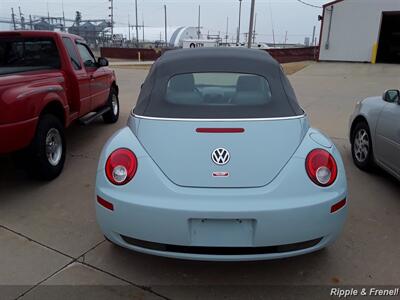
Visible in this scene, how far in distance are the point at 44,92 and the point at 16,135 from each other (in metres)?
0.75

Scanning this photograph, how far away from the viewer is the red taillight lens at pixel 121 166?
2.58 metres

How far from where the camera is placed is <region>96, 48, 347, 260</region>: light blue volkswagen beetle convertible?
2.40 m

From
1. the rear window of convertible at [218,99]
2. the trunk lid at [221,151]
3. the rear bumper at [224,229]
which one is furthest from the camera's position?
the rear window of convertible at [218,99]

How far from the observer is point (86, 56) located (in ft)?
22.4

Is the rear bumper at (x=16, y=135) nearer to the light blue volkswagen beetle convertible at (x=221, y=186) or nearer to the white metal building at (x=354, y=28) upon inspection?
the light blue volkswagen beetle convertible at (x=221, y=186)

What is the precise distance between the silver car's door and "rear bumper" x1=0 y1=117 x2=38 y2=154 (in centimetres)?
395

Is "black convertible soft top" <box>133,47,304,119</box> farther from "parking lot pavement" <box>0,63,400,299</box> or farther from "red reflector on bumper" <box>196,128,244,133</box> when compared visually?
"parking lot pavement" <box>0,63,400,299</box>

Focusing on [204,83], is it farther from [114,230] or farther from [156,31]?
[156,31]

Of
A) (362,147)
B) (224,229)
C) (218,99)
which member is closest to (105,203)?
(224,229)

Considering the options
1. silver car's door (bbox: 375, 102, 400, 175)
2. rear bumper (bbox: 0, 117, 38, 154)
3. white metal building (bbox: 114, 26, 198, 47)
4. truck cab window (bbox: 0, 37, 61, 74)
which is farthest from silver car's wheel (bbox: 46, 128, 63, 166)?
white metal building (bbox: 114, 26, 198, 47)

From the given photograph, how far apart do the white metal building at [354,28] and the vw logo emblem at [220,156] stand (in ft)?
76.0

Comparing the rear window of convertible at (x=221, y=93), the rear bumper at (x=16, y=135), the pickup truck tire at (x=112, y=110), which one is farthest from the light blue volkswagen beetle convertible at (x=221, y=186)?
the pickup truck tire at (x=112, y=110)

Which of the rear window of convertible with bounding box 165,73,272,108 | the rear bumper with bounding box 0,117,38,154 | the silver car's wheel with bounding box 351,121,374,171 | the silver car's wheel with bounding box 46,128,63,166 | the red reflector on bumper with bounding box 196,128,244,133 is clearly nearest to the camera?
the red reflector on bumper with bounding box 196,128,244,133

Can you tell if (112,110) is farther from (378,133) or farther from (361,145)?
(378,133)
